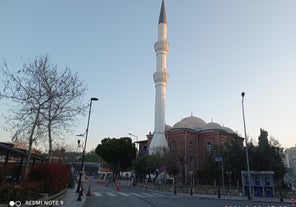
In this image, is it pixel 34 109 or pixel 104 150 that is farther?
pixel 104 150

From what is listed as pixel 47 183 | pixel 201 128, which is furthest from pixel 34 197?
pixel 201 128

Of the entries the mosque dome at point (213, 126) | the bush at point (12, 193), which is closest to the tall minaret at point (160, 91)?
the mosque dome at point (213, 126)

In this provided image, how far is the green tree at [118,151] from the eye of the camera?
2211 inches

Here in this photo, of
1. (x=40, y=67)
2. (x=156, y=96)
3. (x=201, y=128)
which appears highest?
(x=156, y=96)

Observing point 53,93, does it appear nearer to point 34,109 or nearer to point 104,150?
point 34,109

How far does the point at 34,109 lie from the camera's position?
14.2m

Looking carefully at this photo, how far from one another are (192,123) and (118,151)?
2230 centimetres

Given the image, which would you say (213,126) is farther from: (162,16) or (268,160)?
(162,16)

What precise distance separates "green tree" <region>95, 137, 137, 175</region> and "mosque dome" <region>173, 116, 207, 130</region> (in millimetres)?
12067

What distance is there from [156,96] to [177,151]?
18.1 m

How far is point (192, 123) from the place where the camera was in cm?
6706

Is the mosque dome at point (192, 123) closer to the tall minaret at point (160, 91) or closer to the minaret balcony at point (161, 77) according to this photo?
the tall minaret at point (160, 91)

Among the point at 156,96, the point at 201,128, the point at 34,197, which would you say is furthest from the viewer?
the point at 201,128

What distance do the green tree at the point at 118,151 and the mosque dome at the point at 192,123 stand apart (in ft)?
39.6
